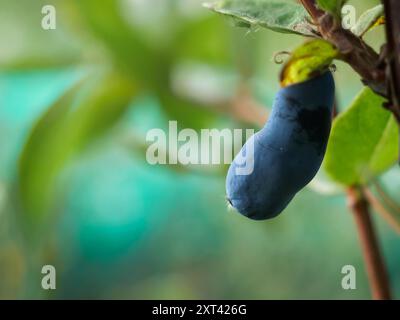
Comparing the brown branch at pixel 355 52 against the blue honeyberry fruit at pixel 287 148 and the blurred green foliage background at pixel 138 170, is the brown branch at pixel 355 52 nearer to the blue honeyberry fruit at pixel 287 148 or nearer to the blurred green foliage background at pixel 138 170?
the blue honeyberry fruit at pixel 287 148

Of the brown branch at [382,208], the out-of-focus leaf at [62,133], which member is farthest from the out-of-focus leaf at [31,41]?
the brown branch at [382,208]

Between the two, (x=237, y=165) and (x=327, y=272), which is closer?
(x=237, y=165)

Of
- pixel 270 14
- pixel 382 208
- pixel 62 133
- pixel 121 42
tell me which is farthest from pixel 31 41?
pixel 270 14

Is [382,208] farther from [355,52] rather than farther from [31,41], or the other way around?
[31,41]

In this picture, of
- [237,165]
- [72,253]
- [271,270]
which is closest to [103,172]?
[72,253]

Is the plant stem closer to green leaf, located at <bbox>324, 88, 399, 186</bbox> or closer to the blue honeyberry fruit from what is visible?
green leaf, located at <bbox>324, 88, 399, 186</bbox>

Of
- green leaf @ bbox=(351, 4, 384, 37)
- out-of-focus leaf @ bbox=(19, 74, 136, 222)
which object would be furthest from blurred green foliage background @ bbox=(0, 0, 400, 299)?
green leaf @ bbox=(351, 4, 384, 37)

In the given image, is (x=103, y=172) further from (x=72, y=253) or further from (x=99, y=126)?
(x=99, y=126)
